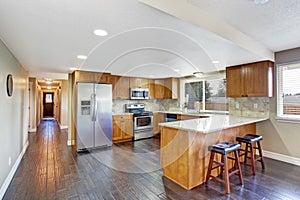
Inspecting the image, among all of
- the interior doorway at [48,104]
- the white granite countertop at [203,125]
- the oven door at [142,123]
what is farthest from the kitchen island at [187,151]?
the interior doorway at [48,104]

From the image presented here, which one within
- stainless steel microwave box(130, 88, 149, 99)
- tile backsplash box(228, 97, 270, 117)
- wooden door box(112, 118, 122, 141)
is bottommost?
wooden door box(112, 118, 122, 141)

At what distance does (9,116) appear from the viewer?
280 cm

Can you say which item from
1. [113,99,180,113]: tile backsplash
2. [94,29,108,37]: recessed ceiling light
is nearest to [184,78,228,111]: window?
[113,99,180,113]: tile backsplash

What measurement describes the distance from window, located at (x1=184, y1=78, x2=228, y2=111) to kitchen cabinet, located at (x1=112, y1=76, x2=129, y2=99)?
2.17m

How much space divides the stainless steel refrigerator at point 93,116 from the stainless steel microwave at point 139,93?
1.21m

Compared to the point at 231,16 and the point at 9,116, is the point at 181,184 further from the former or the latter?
the point at 9,116

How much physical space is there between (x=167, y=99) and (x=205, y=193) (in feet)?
15.0

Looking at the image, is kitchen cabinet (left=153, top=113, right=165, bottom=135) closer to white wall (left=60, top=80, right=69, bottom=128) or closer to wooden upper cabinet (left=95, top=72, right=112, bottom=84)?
wooden upper cabinet (left=95, top=72, right=112, bottom=84)

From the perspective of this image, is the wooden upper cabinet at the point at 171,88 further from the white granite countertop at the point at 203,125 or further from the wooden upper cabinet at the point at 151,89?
the white granite countertop at the point at 203,125

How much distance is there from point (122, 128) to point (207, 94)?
2.96 meters

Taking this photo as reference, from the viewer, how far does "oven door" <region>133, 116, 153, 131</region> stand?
18.2ft

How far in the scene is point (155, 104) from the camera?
272 inches

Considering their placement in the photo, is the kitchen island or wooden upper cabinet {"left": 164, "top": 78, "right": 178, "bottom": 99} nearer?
the kitchen island

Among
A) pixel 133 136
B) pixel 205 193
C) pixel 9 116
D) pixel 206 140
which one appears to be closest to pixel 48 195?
pixel 9 116
